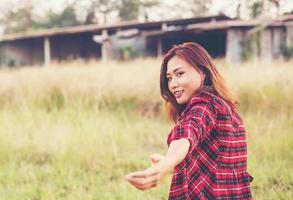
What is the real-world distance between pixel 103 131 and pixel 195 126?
3.83 metres

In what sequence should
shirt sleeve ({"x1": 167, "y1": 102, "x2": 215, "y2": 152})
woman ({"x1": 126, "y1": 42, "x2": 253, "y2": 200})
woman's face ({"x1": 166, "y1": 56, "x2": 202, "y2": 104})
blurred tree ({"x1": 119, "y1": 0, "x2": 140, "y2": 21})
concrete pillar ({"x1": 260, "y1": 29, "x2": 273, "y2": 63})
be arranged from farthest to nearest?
blurred tree ({"x1": 119, "y1": 0, "x2": 140, "y2": 21}) → concrete pillar ({"x1": 260, "y1": 29, "x2": 273, "y2": 63}) → woman's face ({"x1": 166, "y1": 56, "x2": 202, "y2": 104}) → woman ({"x1": 126, "y1": 42, "x2": 253, "y2": 200}) → shirt sleeve ({"x1": 167, "y1": 102, "x2": 215, "y2": 152})

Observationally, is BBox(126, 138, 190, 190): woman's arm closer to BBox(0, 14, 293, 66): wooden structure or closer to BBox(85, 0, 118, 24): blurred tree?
BBox(0, 14, 293, 66): wooden structure

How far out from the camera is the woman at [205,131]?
1.64 metres

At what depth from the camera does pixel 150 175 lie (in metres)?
1.23

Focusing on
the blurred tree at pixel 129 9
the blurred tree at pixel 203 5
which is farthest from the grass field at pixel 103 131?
the blurred tree at pixel 129 9

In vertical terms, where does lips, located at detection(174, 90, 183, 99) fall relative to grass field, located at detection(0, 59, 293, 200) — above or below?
above

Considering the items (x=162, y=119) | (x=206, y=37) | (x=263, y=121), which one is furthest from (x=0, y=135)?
(x=206, y=37)

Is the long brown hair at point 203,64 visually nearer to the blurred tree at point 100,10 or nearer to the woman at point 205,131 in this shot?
the woman at point 205,131

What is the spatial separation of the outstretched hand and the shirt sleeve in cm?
23

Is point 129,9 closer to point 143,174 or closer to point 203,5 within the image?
point 203,5

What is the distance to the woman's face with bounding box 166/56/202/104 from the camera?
178cm

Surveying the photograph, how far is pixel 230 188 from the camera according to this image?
175 centimetres

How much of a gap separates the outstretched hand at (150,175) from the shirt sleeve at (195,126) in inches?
9.0

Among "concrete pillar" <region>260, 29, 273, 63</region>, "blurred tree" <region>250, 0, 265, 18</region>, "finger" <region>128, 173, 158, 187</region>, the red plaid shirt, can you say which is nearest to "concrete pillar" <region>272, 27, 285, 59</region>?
"concrete pillar" <region>260, 29, 273, 63</region>
